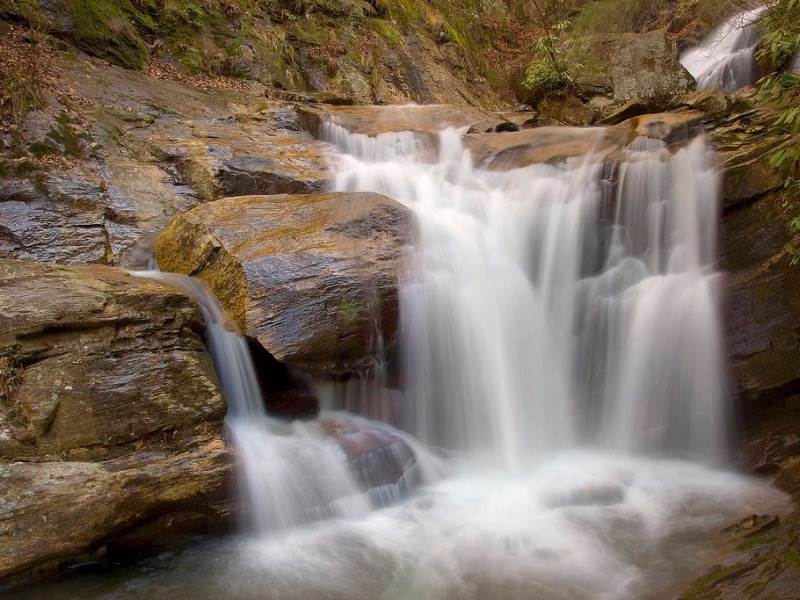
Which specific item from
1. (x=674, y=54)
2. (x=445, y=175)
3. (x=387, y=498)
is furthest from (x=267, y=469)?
(x=674, y=54)

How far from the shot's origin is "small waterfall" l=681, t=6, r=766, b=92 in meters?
11.5

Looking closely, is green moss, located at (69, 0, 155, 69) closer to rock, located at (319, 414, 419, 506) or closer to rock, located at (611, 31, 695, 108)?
rock, located at (319, 414, 419, 506)

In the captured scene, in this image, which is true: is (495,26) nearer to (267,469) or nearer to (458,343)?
(458,343)

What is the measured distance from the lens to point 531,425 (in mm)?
5746

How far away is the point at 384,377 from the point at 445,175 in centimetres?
388

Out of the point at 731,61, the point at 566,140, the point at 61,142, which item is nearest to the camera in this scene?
the point at 61,142


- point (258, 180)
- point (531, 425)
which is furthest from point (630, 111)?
point (258, 180)

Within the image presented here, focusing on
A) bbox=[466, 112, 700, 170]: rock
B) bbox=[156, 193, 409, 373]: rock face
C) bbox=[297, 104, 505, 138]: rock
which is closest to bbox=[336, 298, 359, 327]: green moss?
bbox=[156, 193, 409, 373]: rock face

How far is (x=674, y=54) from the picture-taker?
36.1ft

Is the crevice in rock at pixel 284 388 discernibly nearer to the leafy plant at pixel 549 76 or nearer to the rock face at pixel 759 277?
the rock face at pixel 759 277

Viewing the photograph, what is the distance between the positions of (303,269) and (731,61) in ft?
39.2

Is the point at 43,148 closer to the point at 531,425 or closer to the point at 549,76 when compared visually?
the point at 531,425

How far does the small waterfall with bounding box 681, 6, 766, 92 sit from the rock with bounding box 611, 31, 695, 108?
861 millimetres

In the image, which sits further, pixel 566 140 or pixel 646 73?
pixel 646 73
